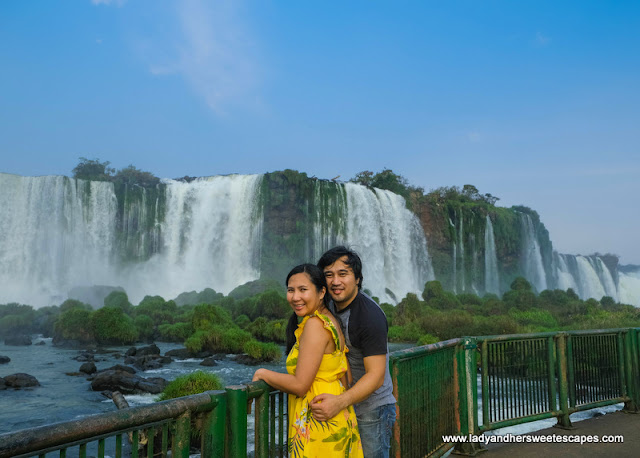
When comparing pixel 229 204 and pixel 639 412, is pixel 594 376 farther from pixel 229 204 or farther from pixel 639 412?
pixel 229 204

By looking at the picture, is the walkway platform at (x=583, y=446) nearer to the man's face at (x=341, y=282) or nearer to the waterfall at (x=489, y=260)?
the man's face at (x=341, y=282)

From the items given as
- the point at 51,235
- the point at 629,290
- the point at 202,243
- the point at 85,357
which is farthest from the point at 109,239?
the point at 629,290

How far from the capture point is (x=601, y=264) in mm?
70438

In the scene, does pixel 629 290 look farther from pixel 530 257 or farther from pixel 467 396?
pixel 467 396

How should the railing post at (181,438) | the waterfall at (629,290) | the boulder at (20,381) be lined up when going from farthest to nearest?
the waterfall at (629,290) < the boulder at (20,381) < the railing post at (181,438)

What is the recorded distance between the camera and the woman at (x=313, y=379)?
239 centimetres

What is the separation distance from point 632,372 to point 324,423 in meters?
6.19

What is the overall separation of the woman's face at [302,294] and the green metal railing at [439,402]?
0.46 m

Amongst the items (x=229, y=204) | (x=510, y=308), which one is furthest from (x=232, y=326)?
(x=510, y=308)

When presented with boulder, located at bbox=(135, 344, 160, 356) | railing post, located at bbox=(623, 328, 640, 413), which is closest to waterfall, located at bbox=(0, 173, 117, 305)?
boulder, located at bbox=(135, 344, 160, 356)

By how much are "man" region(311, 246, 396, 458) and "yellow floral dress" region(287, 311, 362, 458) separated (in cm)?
18

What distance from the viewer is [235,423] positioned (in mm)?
2420

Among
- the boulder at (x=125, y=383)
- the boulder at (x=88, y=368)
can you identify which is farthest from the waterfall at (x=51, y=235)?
the boulder at (x=125, y=383)

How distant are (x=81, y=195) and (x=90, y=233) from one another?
10.3 ft
